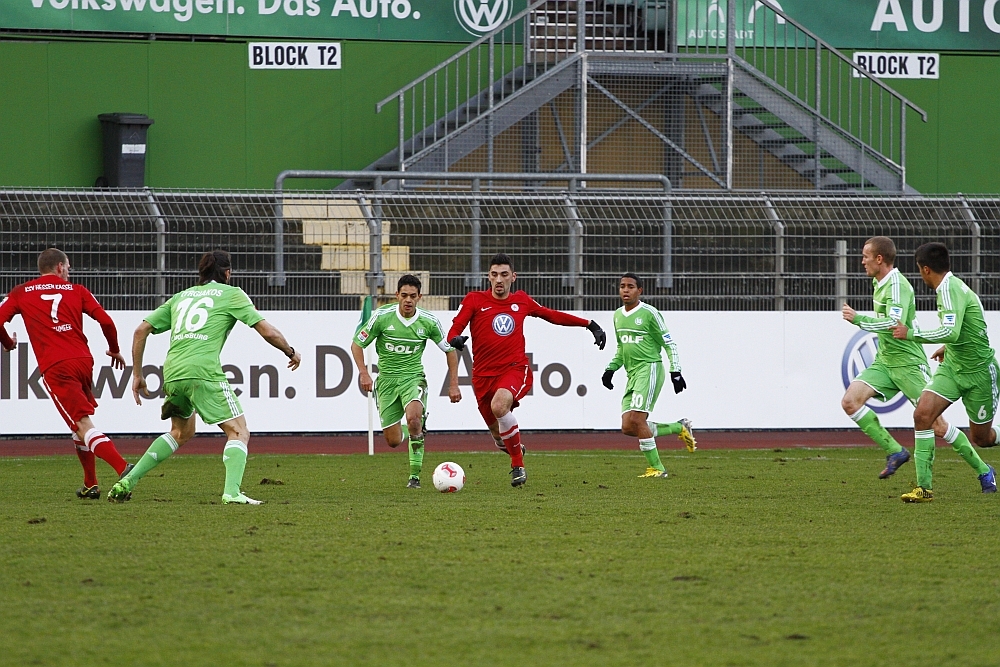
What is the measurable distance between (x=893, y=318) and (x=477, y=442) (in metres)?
8.37

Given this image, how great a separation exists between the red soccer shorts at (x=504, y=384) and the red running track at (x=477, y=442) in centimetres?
463

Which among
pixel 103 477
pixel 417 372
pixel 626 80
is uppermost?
pixel 626 80

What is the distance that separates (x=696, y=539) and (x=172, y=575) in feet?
10.4

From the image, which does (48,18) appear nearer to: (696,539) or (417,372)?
(417,372)

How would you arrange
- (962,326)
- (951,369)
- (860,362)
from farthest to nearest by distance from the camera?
(860,362), (951,369), (962,326)

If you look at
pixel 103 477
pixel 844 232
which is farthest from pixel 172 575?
pixel 844 232

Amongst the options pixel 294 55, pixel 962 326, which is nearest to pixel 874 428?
pixel 962 326

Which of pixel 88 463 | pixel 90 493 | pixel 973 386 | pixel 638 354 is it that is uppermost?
pixel 638 354

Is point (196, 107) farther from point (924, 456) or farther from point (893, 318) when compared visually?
point (924, 456)

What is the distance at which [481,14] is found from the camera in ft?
77.8

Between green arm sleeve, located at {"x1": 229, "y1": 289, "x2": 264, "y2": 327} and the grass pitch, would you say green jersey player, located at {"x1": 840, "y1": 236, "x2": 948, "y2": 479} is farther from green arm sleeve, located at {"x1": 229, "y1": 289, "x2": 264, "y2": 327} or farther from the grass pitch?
green arm sleeve, located at {"x1": 229, "y1": 289, "x2": 264, "y2": 327}

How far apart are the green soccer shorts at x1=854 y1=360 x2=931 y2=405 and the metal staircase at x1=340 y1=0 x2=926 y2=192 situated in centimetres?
1046

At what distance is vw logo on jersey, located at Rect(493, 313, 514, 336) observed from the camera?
12.1 meters

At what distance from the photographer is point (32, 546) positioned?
7.80 m
